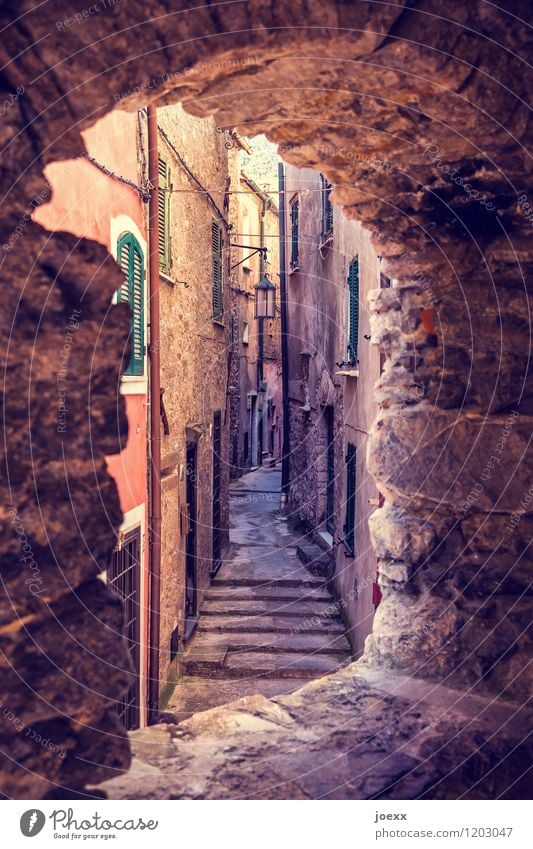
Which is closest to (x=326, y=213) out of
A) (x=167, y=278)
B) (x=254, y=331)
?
(x=167, y=278)

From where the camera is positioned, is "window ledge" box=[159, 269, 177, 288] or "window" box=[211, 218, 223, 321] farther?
"window" box=[211, 218, 223, 321]

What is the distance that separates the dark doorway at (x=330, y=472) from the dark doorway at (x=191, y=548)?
2.57 m

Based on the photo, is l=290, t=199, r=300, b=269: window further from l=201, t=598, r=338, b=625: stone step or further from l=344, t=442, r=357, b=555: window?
l=201, t=598, r=338, b=625: stone step

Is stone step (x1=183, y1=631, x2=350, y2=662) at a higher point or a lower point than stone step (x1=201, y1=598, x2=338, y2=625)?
lower

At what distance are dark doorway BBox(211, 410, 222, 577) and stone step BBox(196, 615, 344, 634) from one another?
1.89m

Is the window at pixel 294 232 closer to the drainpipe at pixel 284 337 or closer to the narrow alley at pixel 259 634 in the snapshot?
the drainpipe at pixel 284 337

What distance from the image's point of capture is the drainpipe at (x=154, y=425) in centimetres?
765

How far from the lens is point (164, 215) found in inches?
341

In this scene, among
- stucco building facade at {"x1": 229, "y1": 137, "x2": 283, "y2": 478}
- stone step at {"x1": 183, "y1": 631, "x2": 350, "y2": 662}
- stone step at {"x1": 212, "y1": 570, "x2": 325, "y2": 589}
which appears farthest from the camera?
stucco building facade at {"x1": 229, "y1": 137, "x2": 283, "y2": 478}

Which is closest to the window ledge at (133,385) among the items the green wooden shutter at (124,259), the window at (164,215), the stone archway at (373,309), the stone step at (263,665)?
the green wooden shutter at (124,259)

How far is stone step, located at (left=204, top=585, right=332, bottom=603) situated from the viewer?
1130 centimetres

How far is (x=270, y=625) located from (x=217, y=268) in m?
5.74

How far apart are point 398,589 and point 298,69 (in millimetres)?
2744

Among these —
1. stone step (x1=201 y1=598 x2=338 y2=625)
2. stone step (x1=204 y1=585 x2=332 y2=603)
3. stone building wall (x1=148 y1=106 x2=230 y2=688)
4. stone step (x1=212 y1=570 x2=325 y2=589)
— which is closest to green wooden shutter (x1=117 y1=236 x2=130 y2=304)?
stone building wall (x1=148 y1=106 x2=230 y2=688)
